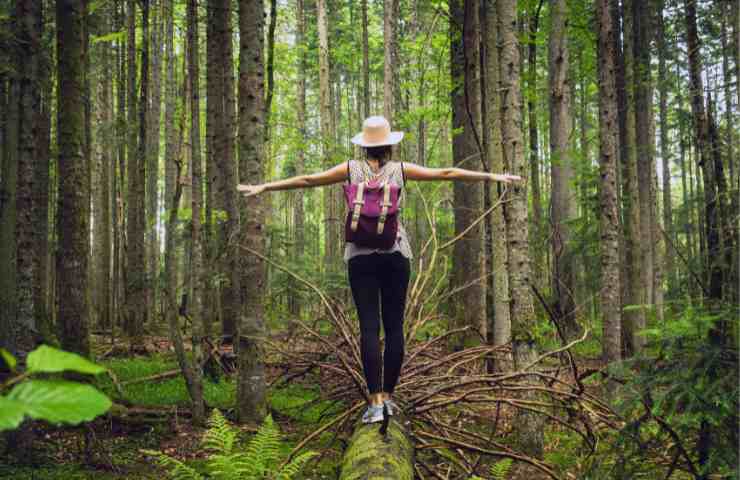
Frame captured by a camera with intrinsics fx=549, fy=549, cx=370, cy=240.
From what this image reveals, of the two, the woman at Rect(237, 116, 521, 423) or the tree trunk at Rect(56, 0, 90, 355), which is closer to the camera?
the woman at Rect(237, 116, 521, 423)

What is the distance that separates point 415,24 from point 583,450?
20.3 meters

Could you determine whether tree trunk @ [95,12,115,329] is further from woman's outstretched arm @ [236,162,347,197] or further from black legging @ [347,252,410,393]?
black legging @ [347,252,410,393]

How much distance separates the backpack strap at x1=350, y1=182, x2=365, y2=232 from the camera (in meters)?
4.35

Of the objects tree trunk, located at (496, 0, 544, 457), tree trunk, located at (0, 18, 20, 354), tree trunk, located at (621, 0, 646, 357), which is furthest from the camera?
tree trunk, located at (621, 0, 646, 357)

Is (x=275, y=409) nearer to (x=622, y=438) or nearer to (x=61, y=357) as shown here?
(x=622, y=438)

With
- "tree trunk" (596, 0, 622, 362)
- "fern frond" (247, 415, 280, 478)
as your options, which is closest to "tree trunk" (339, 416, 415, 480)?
"fern frond" (247, 415, 280, 478)

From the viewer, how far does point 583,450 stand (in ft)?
21.2

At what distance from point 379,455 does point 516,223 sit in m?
3.56

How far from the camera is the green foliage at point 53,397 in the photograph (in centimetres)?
90

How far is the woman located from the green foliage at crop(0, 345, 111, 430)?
11.5 ft

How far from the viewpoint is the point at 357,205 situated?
437 centimetres

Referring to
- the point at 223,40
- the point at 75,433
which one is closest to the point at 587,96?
the point at 223,40

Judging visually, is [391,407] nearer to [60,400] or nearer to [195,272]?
[60,400]

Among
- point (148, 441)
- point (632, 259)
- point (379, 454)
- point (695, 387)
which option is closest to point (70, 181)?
point (148, 441)
